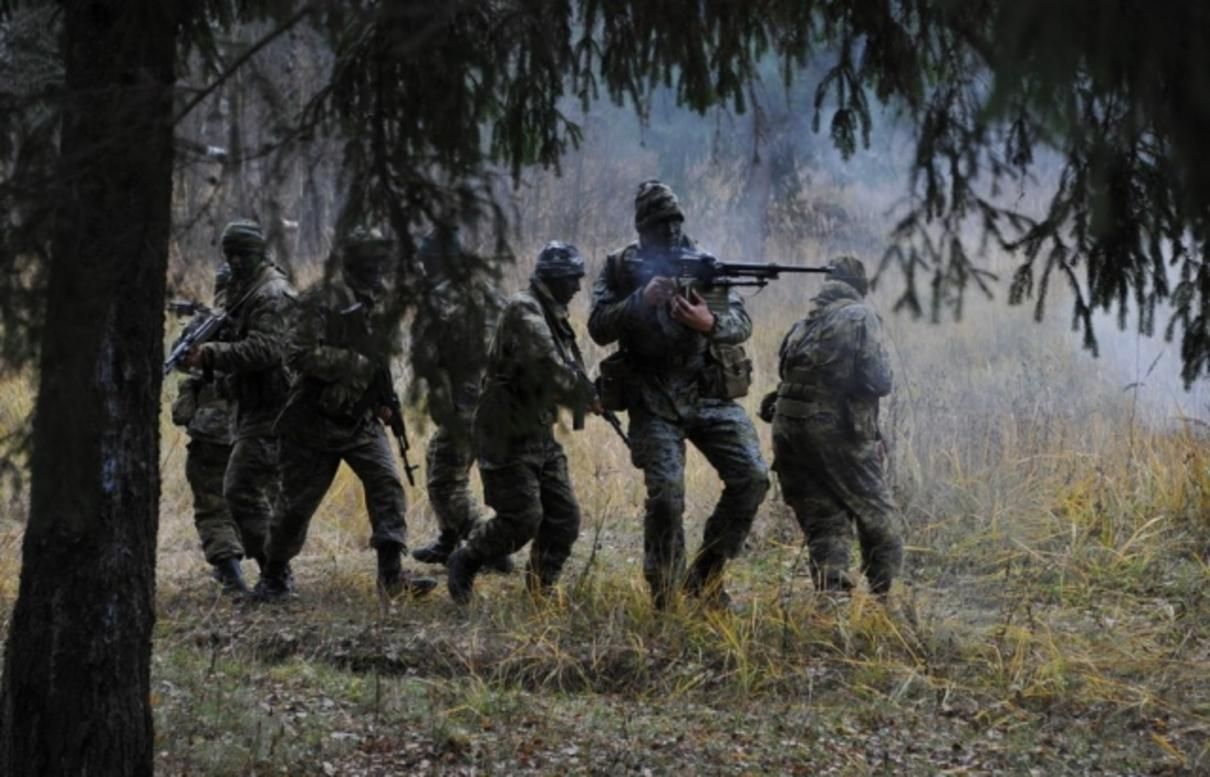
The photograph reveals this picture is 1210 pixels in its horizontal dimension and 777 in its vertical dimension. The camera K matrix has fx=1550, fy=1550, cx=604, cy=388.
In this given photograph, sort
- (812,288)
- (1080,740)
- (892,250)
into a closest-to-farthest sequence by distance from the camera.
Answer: (892,250) → (1080,740) → (812,288)

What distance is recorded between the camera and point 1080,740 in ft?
20.5

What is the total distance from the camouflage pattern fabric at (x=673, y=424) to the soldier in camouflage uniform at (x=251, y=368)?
1785 mm

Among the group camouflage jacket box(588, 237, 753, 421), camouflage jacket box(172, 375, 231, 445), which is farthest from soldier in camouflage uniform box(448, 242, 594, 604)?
camouflage jacket box(172, 375, 231, 445)

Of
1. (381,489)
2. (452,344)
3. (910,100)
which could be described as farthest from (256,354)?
(910,100)

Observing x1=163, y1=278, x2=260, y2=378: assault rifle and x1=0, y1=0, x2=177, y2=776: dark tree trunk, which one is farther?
x1=163, y1=278, x2=260, y2=378: assault rifle

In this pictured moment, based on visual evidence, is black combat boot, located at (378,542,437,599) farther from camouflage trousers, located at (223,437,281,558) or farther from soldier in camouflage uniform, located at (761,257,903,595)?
soldier in camouflage uniform, located at (761,257,903,595)

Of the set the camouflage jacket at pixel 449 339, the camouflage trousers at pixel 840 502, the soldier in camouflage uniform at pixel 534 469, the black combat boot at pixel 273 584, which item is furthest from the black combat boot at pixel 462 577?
the camouflage jacket at pixel 449 339

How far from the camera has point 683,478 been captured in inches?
303

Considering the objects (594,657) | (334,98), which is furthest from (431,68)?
(594,657)

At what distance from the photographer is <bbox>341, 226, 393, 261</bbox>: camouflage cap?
3.90m

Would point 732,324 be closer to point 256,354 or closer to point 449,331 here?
point 256,354

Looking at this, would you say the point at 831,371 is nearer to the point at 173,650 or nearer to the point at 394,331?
the point at 173,650

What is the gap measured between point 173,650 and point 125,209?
3905mm

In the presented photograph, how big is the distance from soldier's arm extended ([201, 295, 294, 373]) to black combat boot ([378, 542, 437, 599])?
1.18 m
